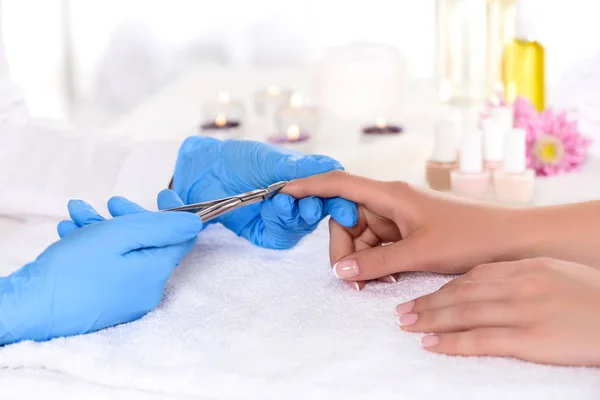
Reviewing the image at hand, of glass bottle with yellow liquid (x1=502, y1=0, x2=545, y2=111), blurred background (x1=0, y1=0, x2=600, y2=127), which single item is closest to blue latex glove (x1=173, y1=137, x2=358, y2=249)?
glass bottle with yellow liquid (x1=502, y1=0, x2=545, y2=111)

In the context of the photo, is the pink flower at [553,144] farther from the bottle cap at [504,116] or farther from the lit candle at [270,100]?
the lit candle at [270,100]

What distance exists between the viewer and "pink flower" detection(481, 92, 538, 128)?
1.40m

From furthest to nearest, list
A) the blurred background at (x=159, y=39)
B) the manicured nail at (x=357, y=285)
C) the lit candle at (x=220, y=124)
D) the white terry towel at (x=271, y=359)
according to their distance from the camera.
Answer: the blurred background at (x=159, y=39), the lit candle at (x=220, y=124), the manicured nail at (x=357, y=285), the white terry towel at (x=271, y=359)

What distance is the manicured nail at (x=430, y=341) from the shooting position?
725 mm

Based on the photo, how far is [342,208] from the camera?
3.10 ft

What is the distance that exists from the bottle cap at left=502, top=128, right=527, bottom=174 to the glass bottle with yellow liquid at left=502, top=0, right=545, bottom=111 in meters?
0.31

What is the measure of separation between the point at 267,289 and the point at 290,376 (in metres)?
0.20

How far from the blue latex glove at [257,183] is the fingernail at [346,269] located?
84 mm

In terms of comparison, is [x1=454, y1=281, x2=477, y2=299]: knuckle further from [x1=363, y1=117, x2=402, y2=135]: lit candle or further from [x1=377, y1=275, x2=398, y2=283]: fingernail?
[x1=363, y1=117, x2=402, y2=135]: lit candle

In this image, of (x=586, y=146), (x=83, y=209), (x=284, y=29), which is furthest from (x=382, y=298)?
(x=284, y=29)

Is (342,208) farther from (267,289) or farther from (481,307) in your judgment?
(481,307)

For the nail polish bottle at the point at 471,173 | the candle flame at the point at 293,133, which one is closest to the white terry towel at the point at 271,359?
the nail polish bottle at the point at 471,173

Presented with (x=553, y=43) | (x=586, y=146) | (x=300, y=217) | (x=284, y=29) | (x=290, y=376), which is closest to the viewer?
(x=290, y=376)

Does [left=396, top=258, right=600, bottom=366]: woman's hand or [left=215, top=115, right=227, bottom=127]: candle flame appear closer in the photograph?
[left=396, top=258, right=600, bottom=366]: woman's hand
